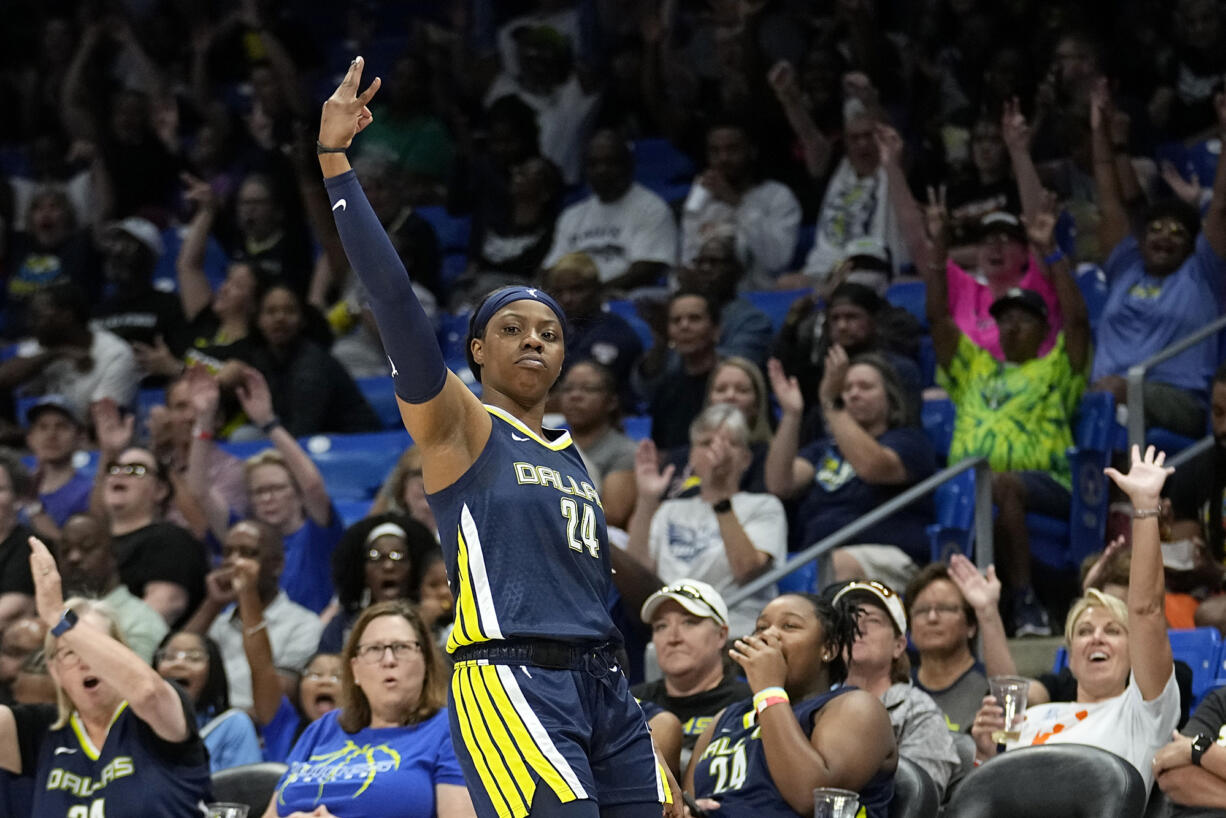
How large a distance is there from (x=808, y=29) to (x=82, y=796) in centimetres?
652

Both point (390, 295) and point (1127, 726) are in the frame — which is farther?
point (1127, 726)

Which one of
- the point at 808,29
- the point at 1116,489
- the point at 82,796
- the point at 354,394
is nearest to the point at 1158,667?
the point at 1116,489

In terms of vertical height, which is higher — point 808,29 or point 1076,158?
point 808,29

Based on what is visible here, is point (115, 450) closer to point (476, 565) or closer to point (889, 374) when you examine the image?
point (889, 374)

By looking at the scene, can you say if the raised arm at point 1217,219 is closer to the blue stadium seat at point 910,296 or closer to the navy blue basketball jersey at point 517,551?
the blue stadium seat at point 910,296

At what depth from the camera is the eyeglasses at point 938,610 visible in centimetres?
581

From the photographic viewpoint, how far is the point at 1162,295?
766 cm

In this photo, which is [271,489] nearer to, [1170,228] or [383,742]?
[383,742]

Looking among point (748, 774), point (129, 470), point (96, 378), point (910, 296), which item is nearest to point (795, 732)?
point (748, 774)

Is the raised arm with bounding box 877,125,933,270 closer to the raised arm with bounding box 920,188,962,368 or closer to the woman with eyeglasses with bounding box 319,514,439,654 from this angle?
the raised arm with bounding box 920,188,962,368

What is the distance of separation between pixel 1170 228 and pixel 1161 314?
14.7 inches

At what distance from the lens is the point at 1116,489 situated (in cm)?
707

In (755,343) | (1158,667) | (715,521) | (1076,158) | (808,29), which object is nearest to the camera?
(1158,667)

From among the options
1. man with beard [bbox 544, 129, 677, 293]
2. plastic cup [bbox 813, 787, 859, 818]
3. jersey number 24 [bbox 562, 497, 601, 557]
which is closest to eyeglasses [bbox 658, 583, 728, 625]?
plastic cup [bbox 813, 787, 859, 818]
